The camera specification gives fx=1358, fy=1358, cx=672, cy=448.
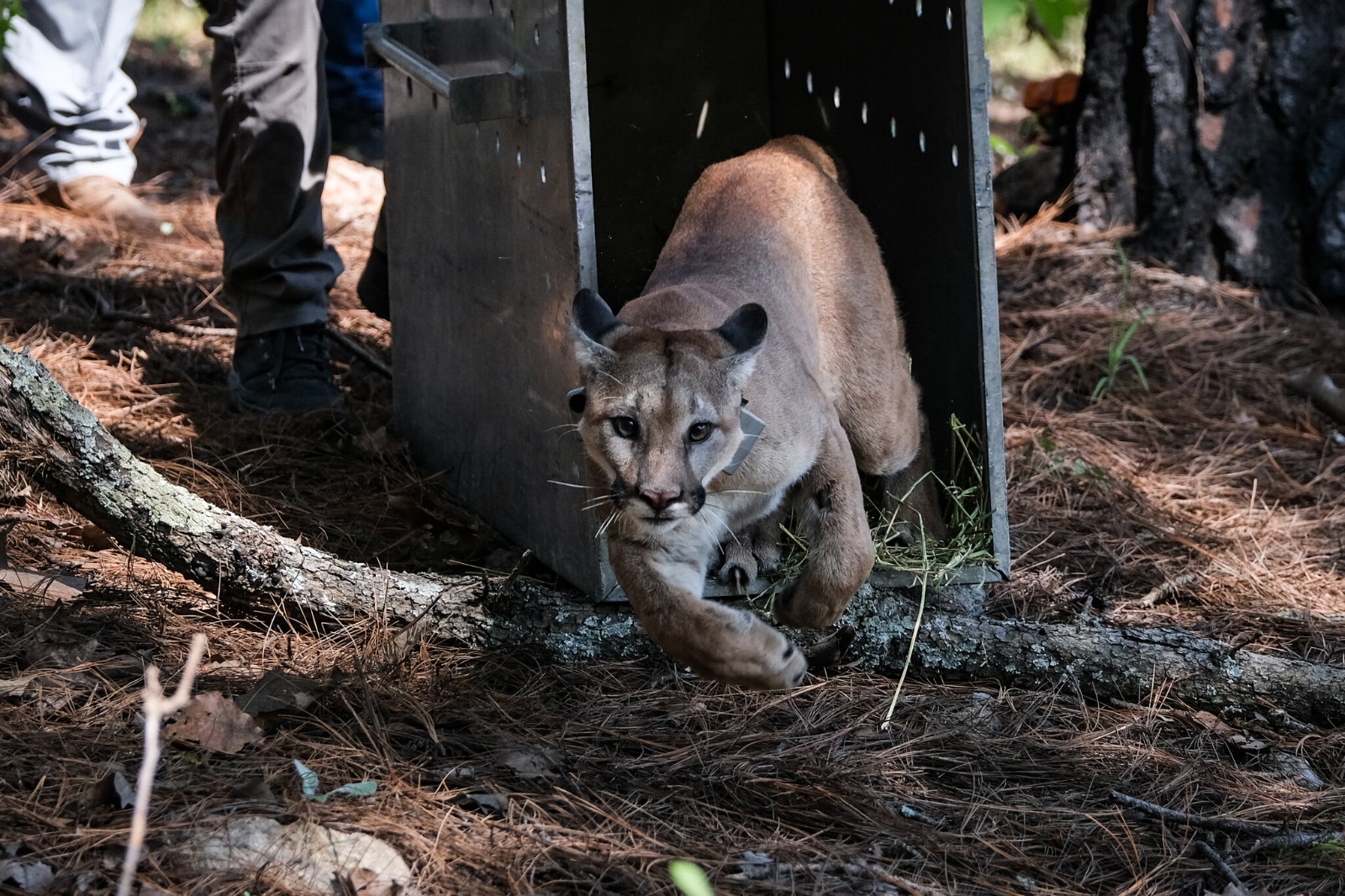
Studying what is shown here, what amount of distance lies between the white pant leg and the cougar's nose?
16.9ft

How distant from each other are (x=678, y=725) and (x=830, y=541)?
2.32ft

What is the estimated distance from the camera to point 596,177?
620cm

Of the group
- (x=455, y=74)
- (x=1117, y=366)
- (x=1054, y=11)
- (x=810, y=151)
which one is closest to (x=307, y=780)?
(x=455, y=74)

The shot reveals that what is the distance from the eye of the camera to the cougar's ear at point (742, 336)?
12.1 ft

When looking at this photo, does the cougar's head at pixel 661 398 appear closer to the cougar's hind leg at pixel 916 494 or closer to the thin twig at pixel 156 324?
the cougar's hind leg at pixel 916 494

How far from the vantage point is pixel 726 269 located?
4.43 meters

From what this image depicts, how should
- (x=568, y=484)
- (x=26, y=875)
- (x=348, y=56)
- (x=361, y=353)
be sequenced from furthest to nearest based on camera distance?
1. (x=348, y=56)
2. (x=361, y=353)
3. (x=568, y=484)
4. (x=26, y=875)

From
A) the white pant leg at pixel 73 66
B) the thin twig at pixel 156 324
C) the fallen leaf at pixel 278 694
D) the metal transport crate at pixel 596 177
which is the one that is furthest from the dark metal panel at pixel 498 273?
the white pant leg at pixel 73 66

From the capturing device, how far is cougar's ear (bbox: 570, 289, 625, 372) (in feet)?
12.1

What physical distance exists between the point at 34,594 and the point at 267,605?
0.66m

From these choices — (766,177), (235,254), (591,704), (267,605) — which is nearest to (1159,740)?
(591,704)

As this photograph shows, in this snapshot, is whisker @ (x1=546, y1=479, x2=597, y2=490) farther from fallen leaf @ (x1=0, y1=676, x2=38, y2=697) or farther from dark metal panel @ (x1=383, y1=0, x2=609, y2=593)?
fallen leaf @ (x1=0, y1=676, x2=38, y2=697)

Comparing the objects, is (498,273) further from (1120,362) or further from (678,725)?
(1120,362)

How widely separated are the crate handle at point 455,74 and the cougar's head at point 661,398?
0.95 meters
